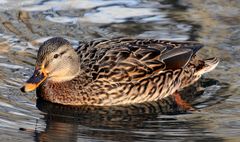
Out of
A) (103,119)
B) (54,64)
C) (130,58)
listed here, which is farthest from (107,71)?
(103,119)

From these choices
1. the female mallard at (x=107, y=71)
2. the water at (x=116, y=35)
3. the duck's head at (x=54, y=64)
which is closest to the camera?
the water at (x=116, y=35)

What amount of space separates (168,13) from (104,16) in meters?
1.19

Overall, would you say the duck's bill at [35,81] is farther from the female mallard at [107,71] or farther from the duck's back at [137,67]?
the duck's back at [137,67]

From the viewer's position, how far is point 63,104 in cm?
1253

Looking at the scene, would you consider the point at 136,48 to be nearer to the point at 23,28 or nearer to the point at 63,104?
the point at 63,104

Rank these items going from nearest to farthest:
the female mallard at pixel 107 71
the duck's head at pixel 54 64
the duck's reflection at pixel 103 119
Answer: the duck's reflection at pixel 103 119 < the duck's head at pixel 54 64 < the female mallard at pixel 107 71

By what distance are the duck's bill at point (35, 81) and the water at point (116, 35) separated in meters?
0.27

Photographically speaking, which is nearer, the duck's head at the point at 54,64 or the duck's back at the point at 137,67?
the duck's head at the point at 54,64

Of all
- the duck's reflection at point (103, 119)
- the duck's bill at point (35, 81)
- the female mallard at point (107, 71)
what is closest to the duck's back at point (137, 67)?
the female mallard at point (107, 71)

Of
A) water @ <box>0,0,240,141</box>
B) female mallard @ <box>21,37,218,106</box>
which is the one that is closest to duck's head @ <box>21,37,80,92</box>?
female mallard @ <box>21,37,218,106</box>

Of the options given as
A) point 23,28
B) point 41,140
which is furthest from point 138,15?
point 41,140

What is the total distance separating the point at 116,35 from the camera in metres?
14.8

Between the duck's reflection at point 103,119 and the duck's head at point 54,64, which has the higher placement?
the duck's head at point 54,64

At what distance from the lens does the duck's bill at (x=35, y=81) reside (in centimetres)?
1184
